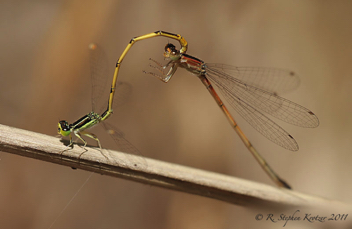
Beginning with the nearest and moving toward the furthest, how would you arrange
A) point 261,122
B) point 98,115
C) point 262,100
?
point 98,115, point 261,122, point 262,100

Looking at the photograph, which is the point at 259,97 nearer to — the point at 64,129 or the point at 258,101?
the point at 258,101

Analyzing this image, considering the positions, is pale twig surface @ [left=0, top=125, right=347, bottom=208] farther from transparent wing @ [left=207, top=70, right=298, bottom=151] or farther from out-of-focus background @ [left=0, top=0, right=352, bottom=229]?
transparent wing @ [left=207, top=70, right=298, bottom=151]

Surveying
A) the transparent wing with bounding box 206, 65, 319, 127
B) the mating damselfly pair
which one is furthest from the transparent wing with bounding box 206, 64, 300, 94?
the transparent wing with bounding box 206, 65, 319, 127

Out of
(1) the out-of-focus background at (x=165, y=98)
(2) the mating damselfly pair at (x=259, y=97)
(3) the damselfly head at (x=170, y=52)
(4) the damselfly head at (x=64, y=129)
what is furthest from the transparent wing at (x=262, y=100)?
(4) the damselfly head at (x=64, y=129)

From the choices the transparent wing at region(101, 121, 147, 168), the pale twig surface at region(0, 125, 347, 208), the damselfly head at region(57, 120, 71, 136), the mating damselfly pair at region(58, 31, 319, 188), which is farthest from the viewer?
the mating damselfly pair at region(58, 31, 319, 188)

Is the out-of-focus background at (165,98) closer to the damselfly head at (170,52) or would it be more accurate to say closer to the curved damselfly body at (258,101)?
the curved damselfly body at (258,101)

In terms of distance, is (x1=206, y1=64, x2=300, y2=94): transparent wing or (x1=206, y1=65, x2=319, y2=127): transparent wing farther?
(x1=206, y1=64, x2=300, y2=94): transparent wing

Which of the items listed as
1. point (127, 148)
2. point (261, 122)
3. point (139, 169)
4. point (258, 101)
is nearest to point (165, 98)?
point (258, 101)

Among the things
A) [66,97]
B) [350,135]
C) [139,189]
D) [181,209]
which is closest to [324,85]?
[350,135]
